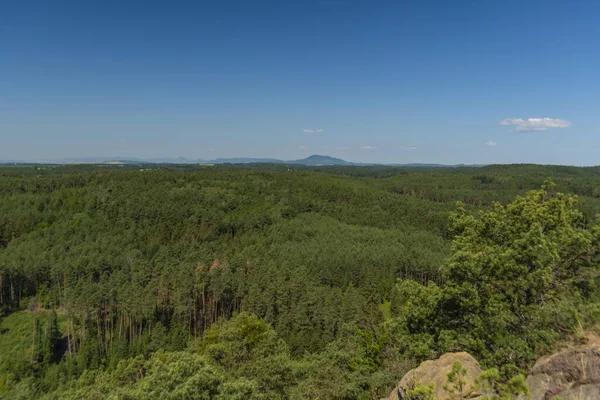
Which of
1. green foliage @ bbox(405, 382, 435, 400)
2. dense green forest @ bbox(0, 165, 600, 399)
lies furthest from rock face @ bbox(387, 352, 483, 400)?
green foliage @ bbox(405, 382, 435, 400)

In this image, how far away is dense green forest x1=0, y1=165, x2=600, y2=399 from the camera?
13.6 meters

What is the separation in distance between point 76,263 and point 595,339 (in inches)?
3234

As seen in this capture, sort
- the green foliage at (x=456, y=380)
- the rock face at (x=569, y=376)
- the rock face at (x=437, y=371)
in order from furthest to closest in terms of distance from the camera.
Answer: the rock face at (x=437, y=371) → the rock face at (x=569, y=376) → the green foliage at (x=456, y=380)

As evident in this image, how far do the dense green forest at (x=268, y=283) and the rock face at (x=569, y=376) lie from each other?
1.32 meters

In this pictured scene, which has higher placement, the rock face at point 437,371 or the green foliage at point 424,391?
the green foliage at point 424,391

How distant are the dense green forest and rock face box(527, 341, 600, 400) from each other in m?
1.32

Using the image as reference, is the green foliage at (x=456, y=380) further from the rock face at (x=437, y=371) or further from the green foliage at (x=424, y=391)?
the rock face at (x=437, y=371)

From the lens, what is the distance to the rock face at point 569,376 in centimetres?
734

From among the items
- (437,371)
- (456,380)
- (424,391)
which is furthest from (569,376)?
(437,371)

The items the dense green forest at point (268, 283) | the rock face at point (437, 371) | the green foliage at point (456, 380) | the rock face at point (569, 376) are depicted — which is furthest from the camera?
the dense green forest at point (268, 283)

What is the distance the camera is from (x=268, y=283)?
5434 cm

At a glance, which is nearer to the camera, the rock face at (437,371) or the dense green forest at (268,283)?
the rock face at (437,371)

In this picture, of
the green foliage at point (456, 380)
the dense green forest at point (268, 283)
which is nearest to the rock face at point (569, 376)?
the dense green forest at point (268, 283)

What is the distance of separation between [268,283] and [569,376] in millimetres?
48789
